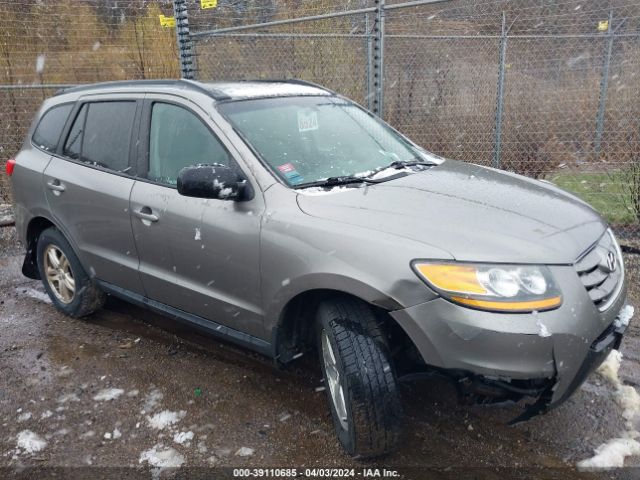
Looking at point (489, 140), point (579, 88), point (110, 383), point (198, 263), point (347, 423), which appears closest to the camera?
point (347, 423)

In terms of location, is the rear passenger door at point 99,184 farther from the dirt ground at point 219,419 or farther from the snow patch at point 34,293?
the snow patch at point 34,293

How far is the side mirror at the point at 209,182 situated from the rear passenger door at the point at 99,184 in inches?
33.8

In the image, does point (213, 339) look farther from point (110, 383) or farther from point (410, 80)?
point (410, 80)

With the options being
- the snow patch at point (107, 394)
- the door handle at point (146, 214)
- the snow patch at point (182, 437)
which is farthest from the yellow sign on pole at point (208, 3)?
the snow patch at point (182, 437)

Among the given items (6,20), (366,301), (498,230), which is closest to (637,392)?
(498,230)

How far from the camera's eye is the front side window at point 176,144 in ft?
10.1

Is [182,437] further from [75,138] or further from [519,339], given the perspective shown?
[75,138]

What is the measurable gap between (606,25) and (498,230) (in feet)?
21.7

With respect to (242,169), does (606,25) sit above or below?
above

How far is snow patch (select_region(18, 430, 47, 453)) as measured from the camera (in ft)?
9.20

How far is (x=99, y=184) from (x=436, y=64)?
618cm

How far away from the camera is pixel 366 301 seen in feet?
7.84

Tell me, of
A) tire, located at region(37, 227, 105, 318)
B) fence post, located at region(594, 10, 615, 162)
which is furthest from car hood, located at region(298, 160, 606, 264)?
fence post, located at region(594, 10, 615, 162)

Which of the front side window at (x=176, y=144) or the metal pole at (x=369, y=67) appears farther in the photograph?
the metal pole at (x=369, y=67)
